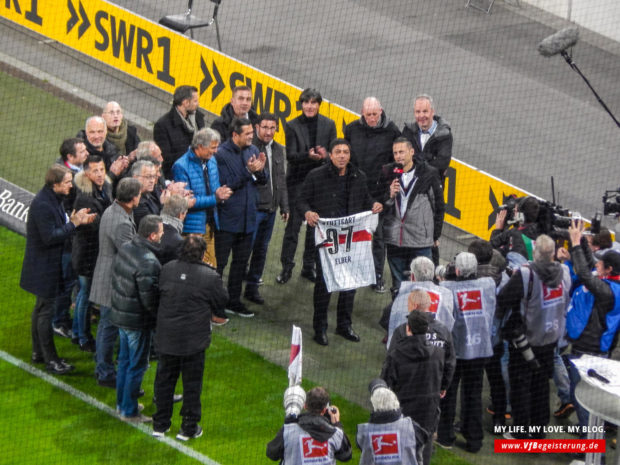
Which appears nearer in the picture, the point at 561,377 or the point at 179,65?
the point at 561,377

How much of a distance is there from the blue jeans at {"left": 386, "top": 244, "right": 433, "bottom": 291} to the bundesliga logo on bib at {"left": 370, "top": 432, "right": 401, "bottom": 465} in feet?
10.6

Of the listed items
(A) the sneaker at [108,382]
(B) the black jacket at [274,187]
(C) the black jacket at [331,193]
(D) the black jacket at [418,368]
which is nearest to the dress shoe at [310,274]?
(B) the black jacket at [274,187]

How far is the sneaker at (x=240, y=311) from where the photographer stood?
10852 millimetres

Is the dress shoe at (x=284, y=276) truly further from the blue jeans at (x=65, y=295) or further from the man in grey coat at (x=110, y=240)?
the man in grey coat at (x=110, y=240)

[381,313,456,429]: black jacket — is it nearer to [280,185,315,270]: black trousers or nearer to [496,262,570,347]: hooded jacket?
[496,262,570,347]: hooded jacket

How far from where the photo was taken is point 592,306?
9.07 metres

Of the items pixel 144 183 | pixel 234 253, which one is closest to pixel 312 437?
pixel 144 183

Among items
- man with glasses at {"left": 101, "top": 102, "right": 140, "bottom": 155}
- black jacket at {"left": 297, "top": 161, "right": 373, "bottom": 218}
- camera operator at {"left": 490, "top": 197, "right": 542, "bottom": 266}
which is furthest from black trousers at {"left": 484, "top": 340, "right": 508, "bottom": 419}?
man with glasses at {"left": 101, "top": 102, "right": 140, "bottom": 155}

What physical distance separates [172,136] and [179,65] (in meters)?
4.13

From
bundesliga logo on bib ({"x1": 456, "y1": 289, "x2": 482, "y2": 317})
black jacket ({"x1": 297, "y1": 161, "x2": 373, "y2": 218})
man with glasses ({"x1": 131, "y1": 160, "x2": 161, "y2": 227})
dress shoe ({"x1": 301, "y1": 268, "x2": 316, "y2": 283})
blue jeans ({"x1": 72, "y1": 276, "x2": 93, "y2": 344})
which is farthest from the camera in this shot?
dress shoe ({"x1": 301, "y1": 268, "x2": 316, "y2": 283})

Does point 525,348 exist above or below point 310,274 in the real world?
above

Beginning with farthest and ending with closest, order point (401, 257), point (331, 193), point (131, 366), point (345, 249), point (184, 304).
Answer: point (401, 257), point (345, 249), point (331, 193), point (131, 366), point (184, 304)

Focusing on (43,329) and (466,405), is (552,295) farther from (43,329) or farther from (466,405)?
(43,329)

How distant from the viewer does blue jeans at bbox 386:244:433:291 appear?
1043 centimetres
